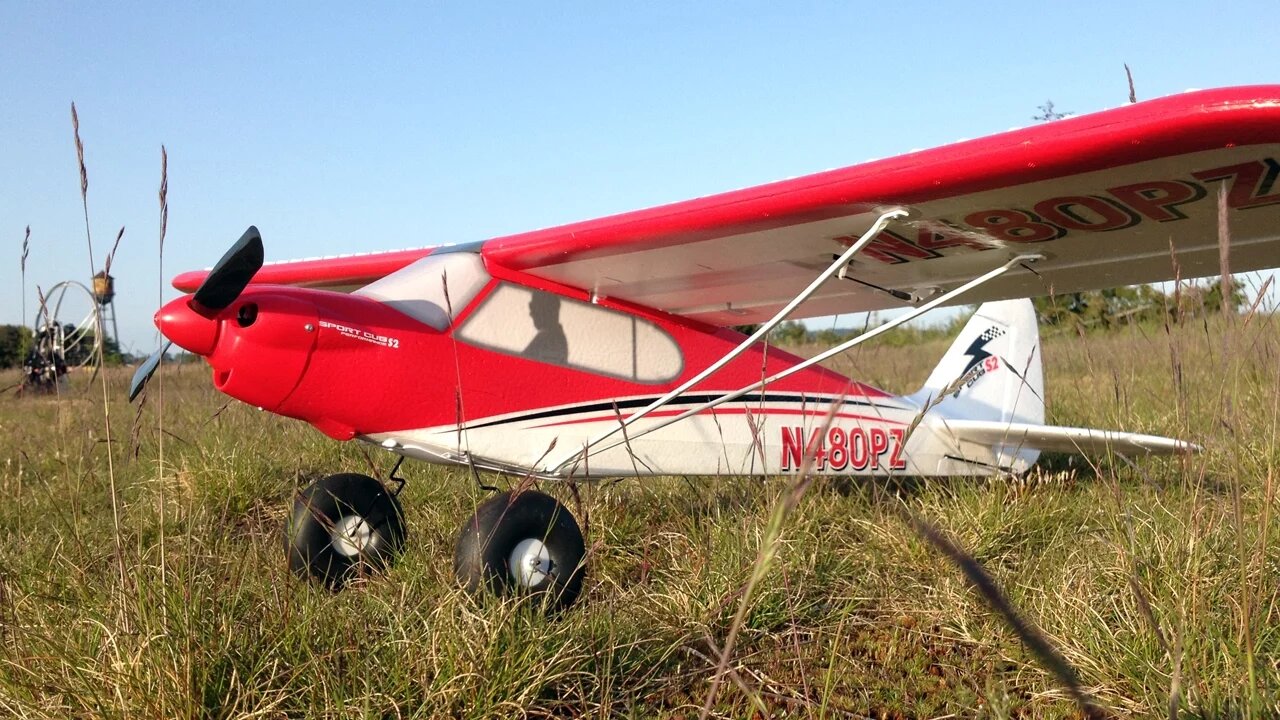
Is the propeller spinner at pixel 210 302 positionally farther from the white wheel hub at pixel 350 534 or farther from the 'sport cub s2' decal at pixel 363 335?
the white wheel hub at pixel 350 534

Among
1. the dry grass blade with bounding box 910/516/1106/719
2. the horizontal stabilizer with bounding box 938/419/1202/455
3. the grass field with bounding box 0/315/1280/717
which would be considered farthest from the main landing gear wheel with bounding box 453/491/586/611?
the dry grass blade with bounding box 910/516/1106/719

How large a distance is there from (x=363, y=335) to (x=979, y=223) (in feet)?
8.83

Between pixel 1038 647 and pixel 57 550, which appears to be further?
pixel 57 550

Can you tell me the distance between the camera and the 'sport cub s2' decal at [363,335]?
11.8 ft

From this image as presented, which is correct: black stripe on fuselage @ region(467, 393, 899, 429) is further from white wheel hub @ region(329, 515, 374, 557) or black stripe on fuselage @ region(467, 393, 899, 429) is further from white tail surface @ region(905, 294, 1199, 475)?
white tail surface @ region(905, 294, 1199, 475)

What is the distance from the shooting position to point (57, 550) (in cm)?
335

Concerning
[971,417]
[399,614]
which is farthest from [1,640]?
[971,417]

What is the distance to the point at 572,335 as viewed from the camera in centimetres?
449

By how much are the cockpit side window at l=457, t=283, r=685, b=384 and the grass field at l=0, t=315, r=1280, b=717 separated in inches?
34.2

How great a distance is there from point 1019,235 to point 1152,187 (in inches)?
27.1

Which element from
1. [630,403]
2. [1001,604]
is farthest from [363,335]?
[1001,604]

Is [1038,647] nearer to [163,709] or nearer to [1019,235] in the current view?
[163,709]

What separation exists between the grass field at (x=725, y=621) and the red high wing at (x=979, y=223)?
0.61 metres

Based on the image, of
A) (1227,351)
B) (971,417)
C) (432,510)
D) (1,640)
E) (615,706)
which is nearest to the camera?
(1227,351)
